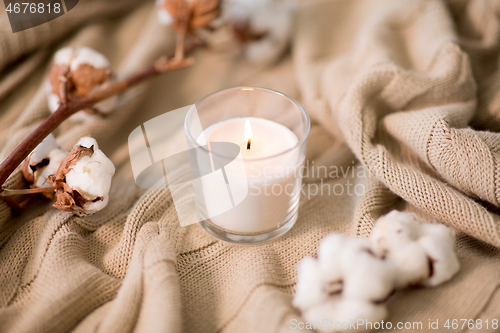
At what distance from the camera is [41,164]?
511mm

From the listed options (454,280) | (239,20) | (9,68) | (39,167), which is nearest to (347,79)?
(239,20)

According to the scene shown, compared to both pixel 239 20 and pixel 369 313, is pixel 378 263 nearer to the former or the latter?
pixel 369 313

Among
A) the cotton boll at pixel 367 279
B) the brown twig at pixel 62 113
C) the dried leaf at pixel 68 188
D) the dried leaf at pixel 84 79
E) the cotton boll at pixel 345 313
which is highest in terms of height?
the dried leaf at pixel 84 79

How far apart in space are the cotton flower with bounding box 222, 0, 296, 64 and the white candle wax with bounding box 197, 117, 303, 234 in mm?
330

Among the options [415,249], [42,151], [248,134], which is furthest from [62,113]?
[415,249]

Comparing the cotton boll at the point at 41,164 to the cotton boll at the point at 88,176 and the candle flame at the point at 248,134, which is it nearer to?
the cotton boll at the point at 88,176

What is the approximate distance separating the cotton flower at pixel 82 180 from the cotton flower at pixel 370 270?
0.27m

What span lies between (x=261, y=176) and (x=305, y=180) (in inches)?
7.0

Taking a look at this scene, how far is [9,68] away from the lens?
2.44ft

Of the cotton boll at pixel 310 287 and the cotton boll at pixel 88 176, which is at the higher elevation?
the cotton boll at pixel 88 176

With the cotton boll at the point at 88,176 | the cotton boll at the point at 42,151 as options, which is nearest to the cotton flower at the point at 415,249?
the cotton boll at the point at 88,176

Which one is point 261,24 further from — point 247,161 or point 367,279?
point 367,279

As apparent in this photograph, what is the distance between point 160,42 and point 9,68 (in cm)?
30

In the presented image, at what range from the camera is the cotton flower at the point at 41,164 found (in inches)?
19.8
